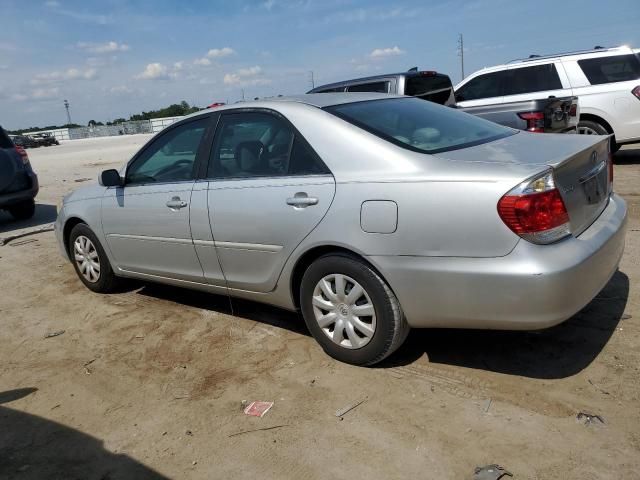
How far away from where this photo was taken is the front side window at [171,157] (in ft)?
13.6

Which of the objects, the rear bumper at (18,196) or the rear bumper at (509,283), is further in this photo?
the rear bumper at (18,196)

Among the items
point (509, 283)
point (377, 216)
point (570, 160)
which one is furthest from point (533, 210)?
point (377, 216)

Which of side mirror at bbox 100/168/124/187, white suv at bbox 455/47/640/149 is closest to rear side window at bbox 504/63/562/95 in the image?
white suv at bbox 455/47/640/149

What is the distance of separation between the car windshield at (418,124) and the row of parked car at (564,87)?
3979 mm

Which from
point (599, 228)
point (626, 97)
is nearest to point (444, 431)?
point (599, 228)

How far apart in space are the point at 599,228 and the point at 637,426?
103 cm

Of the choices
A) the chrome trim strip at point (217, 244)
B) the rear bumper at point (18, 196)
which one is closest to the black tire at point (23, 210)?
the rear bumper at point (18, 196)

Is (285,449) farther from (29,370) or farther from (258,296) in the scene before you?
(29,370)

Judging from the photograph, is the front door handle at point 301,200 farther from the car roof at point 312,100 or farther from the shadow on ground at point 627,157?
the shadow on ground at point 627,157

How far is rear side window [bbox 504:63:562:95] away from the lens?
9508mm

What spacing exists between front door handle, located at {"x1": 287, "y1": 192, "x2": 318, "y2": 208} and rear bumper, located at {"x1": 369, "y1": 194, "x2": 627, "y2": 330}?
0.52m

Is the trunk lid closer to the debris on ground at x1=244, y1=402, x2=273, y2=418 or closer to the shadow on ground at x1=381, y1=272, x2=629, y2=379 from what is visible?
the shadow on ground at x1=381, y1=272, x2=629, y2=379

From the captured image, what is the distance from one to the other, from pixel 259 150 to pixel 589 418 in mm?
2442

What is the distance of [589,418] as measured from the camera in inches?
105
